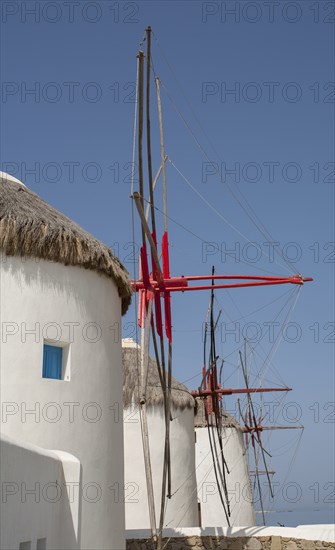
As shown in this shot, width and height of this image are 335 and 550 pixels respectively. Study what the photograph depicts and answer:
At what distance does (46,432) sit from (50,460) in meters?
1.78

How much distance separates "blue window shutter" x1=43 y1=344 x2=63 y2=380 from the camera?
33.9ft

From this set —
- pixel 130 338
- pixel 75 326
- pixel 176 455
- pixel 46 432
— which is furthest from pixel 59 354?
pixel 130 338

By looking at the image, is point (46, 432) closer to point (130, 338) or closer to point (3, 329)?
point (3, 329)

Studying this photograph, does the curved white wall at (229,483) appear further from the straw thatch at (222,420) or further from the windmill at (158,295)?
the windmill at (158,295)

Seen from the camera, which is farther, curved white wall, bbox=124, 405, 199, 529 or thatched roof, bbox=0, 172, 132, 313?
curved white wall, bbox=124, 405, 199, 529

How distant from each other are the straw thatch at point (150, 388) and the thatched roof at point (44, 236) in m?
6.31

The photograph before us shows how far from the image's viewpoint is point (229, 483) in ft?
84.2

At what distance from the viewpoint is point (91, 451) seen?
1054cm

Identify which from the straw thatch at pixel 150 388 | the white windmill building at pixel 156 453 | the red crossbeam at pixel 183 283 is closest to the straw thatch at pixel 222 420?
the straw thatch at pixel 150 388

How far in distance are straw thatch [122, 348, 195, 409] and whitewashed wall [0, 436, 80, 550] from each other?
28.6 ft

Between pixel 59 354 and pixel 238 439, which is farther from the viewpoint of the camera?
pixel 238 439

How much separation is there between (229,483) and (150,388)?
8.64 m

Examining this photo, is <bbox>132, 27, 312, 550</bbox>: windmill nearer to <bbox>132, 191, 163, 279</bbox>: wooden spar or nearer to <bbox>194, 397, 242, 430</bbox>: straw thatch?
<bbox>132, 191, 163, 279</bbox>: wooden spar

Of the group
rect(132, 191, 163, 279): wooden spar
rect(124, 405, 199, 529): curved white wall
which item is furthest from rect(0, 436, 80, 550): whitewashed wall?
rect(124, 405, 199, 529): curved white wall
